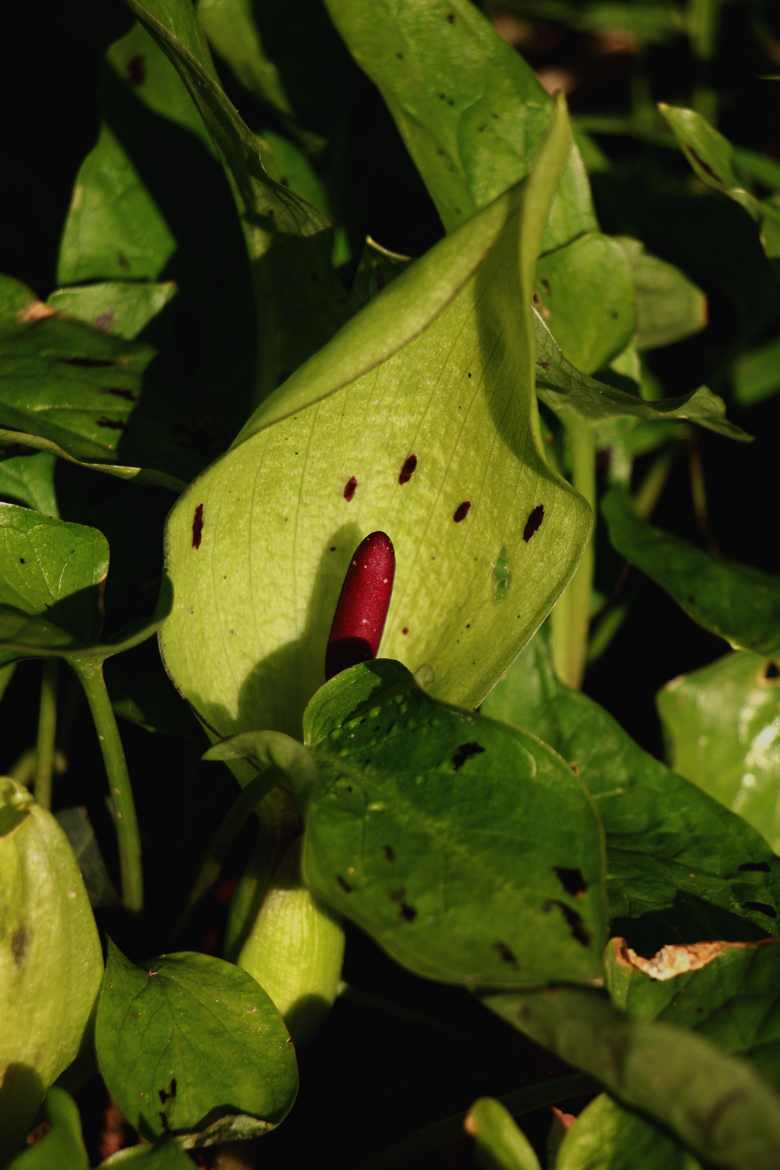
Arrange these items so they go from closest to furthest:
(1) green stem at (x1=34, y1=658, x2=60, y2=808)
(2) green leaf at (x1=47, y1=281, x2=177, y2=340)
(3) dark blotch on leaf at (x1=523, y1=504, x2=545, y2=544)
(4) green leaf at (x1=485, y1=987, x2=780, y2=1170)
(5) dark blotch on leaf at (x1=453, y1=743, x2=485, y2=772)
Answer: (4) green leaf at (x1=485, y1=987, x2=780, y2=1170) → (5) dark blotch on leaf at (x1=453, y1=743, x2=485, y2=772) → (3) dark blotch on leaf at (x1=523, y1=504, x2=545, y2=544) → (1) green stem at (x1=34, y1=658, x2=60, y2=808) → (2) green leaf at (x1=47, y1=281, x2=177, y2=340)

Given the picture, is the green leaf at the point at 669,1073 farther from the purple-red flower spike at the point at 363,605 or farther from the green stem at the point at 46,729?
the green stem at the point at 46,729

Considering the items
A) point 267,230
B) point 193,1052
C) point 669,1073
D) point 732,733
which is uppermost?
point 267,230

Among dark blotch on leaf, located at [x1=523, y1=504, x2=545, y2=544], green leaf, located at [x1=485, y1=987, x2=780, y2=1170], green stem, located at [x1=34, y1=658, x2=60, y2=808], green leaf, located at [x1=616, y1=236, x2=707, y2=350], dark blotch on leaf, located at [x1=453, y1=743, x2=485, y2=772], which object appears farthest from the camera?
green leaf, located at [x1=616, y1=236, x2=707, y2=350]

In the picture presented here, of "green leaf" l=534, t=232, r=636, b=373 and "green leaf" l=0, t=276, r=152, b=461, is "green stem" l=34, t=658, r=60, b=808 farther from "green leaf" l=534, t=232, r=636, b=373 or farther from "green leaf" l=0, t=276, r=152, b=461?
"green leaf" l=534, t=232, r=636, b=373

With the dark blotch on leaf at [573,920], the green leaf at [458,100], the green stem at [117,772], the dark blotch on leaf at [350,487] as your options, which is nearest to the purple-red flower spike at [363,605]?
the dark blotch on leaf at [350,487]

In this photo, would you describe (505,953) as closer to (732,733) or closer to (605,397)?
(605,397)

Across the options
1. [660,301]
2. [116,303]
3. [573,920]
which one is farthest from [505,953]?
[660,301]

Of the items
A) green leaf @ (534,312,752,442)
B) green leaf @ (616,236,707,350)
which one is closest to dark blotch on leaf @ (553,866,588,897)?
green leaf @ (534,312,752,442)
